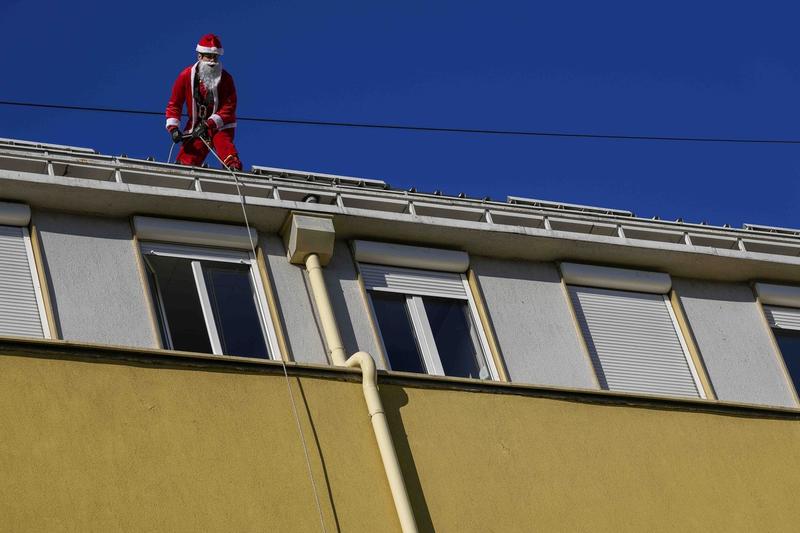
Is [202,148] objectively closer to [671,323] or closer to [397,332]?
[397,332]

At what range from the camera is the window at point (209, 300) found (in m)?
17.3

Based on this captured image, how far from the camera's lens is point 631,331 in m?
19.5

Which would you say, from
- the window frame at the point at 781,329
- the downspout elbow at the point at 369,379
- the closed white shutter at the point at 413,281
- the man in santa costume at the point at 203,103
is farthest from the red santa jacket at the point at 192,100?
the window frame at the point at 781,329

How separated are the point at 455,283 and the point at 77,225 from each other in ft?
13.2

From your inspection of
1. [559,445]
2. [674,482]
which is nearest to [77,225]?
[559,445]

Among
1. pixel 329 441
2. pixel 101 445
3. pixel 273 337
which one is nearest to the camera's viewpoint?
pixel 101 445

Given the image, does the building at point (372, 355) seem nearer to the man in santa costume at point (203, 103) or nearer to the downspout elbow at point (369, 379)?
the downspout elbow at point (369, 379)

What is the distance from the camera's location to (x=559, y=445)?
57.8 feet

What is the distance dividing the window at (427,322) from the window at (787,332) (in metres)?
3.79

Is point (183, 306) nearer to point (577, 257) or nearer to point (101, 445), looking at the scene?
point (101, 445)

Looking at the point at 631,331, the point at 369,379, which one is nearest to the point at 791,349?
the point at 631,331

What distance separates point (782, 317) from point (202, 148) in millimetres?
6858

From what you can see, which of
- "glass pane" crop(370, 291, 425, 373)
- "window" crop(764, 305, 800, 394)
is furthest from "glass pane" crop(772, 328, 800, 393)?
"glass pane" crop(370, 291, 425, 373)

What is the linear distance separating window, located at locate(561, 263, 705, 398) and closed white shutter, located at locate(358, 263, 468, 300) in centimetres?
134
